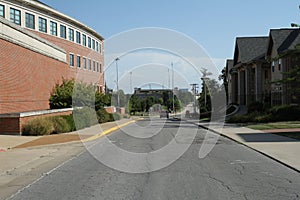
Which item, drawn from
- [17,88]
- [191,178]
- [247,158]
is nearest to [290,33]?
[17,88]

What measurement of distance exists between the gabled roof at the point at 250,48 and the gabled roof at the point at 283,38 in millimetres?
5614

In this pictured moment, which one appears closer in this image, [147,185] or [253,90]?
[147,185]

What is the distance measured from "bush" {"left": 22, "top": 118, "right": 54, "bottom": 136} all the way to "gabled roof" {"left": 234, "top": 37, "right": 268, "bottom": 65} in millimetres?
31036

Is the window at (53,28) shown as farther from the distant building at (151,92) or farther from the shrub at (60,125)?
the shrub at (60,125)

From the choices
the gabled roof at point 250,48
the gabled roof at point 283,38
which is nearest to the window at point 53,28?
the gabled roof at point 250,48

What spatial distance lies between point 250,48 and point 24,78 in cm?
3020

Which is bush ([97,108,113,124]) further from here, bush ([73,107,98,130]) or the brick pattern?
the brick pattern

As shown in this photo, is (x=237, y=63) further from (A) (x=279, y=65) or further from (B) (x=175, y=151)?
(B) (x=175, y=151)

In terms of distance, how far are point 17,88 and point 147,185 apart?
950 inches

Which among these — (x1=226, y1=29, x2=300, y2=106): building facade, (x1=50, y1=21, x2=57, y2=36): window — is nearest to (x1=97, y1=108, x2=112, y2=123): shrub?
(x1=226, y1=29, x2=300, y2=106): building facade

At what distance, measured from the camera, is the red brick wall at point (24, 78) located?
91.0ft

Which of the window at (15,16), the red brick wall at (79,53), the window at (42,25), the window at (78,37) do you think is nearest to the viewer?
the window at (15,16)

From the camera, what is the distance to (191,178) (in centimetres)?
951

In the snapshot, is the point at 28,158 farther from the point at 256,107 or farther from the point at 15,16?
the point at 15,16
